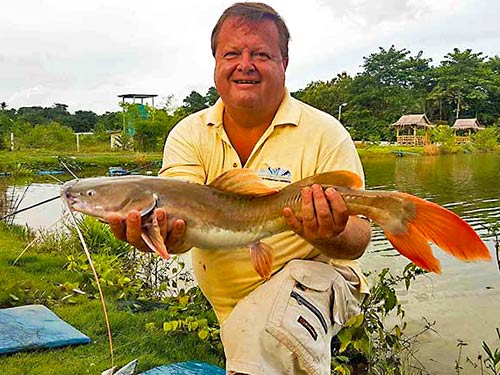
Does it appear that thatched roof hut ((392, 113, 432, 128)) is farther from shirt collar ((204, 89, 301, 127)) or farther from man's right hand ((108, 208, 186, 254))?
man's right hand ((108, 208, 186, 254))

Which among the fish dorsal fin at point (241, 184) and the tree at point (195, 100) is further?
the tree at point (195, 100)

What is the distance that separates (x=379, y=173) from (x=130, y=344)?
724 inches

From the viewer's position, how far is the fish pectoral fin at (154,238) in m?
1.87

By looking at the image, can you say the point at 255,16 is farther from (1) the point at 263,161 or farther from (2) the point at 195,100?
(2) the point at 195,100

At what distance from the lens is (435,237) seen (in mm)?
1839

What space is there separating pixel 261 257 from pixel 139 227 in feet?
1.63

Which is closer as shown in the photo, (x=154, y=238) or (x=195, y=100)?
(x=154, y=238)

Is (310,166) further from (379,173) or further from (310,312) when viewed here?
(379,173)

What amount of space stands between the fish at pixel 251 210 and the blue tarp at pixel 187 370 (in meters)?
1.17

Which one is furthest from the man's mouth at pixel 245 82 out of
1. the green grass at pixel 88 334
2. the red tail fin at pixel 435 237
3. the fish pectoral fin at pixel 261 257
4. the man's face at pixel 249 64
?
the green grass at pixel 88 334

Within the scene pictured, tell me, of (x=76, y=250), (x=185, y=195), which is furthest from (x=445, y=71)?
(x=185, y=195)

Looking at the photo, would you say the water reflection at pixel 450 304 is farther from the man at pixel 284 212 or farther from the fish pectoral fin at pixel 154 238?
the fish pectoral fin at pixel 154 238

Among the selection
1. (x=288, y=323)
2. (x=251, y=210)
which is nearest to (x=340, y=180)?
(x=251, y=210)

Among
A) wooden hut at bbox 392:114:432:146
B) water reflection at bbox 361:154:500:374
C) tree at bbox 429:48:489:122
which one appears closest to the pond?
water reflection at bbox 361:154:500:374
